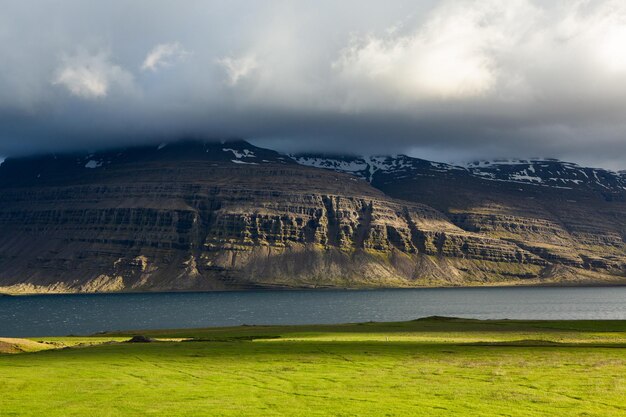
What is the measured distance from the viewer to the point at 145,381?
157 feet

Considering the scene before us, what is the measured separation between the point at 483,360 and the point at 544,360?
16.0 feet

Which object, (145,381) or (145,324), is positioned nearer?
(145,381)

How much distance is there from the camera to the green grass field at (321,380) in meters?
36.9

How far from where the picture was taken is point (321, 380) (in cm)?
4722

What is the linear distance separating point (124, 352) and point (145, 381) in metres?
24.5

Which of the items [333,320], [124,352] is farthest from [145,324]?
[124,352]

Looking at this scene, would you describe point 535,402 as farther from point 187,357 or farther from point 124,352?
point 124,352

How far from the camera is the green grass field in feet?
121

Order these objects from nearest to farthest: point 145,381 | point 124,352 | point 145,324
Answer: point 145,381 < point 124,352 < point 145,324

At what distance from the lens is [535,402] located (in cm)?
3784

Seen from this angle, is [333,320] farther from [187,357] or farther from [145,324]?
[187,357]

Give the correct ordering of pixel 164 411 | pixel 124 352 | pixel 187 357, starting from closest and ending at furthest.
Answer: pixel 164 411 → pixel 187 357 → pixel 124 352

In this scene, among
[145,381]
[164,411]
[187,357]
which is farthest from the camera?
[187,357]

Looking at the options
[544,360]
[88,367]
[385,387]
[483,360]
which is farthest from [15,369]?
[544,360]
